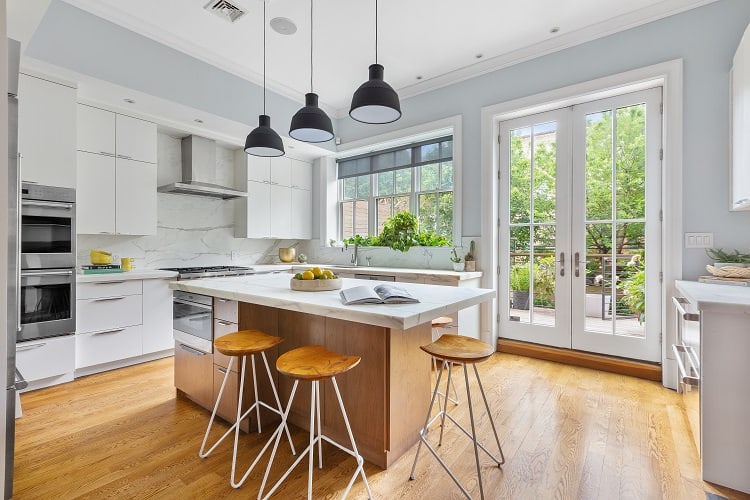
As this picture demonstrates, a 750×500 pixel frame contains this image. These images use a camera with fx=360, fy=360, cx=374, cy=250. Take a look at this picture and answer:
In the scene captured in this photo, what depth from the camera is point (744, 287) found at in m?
2.25

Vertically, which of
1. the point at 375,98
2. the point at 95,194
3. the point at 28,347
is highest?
the point at 375,98

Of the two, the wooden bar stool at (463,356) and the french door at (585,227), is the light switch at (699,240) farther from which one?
the wooden bar stool at (463,356)

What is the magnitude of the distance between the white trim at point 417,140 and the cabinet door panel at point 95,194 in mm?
2693

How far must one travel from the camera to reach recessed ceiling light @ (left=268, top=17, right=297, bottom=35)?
10.3 ft

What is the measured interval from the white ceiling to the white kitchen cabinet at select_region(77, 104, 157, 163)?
0.83 meters

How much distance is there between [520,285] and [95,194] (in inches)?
167

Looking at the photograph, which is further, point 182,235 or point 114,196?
point 182,235

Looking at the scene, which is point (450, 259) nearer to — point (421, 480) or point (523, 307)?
point (523, 307)

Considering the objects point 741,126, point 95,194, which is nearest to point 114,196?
point 95,194

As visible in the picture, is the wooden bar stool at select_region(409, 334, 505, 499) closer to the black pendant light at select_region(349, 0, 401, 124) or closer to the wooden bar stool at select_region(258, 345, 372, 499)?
the wooden bar stool at select_region(258, 345, 372, 499)

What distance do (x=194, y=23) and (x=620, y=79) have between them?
375cm

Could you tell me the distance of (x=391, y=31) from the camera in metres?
3.32

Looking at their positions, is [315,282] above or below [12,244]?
below

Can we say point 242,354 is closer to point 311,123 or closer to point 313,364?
point 313,364
